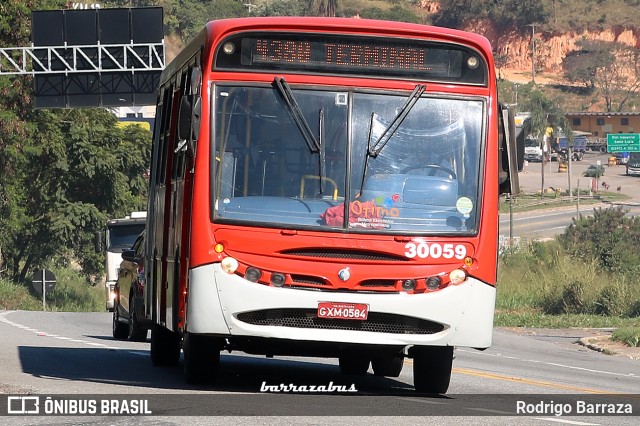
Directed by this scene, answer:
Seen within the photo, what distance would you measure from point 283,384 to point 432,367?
5.06 ft

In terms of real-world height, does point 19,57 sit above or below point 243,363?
above

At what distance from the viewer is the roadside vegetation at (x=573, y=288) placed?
125 ft

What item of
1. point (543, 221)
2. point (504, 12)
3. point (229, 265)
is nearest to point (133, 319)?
point (229, 265)

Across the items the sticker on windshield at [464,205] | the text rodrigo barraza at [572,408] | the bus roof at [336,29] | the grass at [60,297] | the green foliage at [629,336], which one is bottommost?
the grass at [60,297]

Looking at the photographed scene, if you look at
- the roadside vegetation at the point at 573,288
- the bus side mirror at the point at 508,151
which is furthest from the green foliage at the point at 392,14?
the bus side mirror at the point at 508,151

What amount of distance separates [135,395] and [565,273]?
34.0 meters

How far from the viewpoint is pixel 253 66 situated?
11789mm

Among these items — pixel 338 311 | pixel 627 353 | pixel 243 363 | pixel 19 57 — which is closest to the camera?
pixel 338 311

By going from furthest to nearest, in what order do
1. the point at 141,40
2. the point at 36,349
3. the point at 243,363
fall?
the point at 141,40 → the point at 36,349 → the point at 243,363

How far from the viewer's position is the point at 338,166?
460 inches

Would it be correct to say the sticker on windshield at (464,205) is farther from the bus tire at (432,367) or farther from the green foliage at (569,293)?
the green foliage at (569,293)

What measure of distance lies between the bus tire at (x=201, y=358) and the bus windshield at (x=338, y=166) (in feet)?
4.15

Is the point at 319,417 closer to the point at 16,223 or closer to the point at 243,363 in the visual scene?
the point at 243,363

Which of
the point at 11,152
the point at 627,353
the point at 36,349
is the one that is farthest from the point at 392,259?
the point at 11,152
